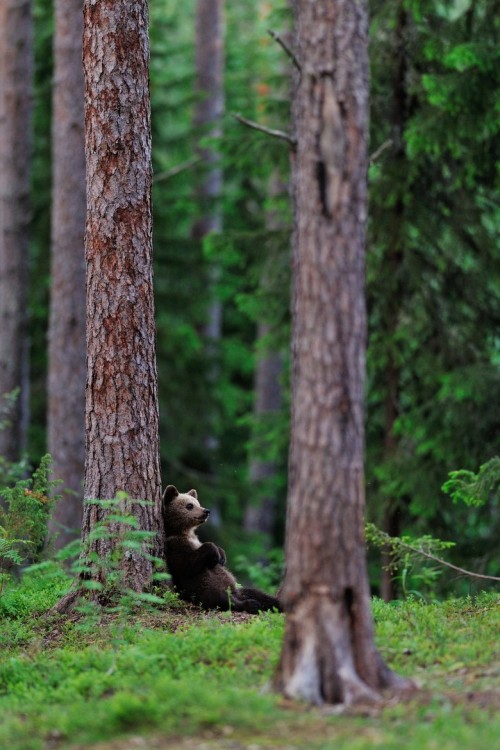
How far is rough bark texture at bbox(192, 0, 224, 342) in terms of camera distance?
955 inches

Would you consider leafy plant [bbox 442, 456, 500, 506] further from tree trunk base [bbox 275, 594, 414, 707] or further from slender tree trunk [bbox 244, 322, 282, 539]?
slender tree trunk [bbox 244, 322, 282, 539]

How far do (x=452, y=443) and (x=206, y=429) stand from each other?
10930mm

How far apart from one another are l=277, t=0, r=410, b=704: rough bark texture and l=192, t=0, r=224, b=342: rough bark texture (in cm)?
1759

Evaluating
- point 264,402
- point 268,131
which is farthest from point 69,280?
point 264,402

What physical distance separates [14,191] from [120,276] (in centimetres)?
884

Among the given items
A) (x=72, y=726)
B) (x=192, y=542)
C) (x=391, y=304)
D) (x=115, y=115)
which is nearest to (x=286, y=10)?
(x=391, y=304)

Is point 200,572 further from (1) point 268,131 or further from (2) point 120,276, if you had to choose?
(1) point 268,131

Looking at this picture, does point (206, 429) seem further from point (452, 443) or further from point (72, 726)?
point (72, 726)

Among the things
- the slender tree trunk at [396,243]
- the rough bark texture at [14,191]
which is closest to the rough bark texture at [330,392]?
the slender tree trunk at [396,243]

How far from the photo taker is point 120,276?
345 inches

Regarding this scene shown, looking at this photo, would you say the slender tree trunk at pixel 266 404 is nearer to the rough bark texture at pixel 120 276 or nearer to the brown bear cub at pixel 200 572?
the brown bear cub at pixel 200 572

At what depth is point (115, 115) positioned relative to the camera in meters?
8.88

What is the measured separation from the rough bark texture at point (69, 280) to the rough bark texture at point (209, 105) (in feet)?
26.8

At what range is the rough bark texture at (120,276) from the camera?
343 inches
